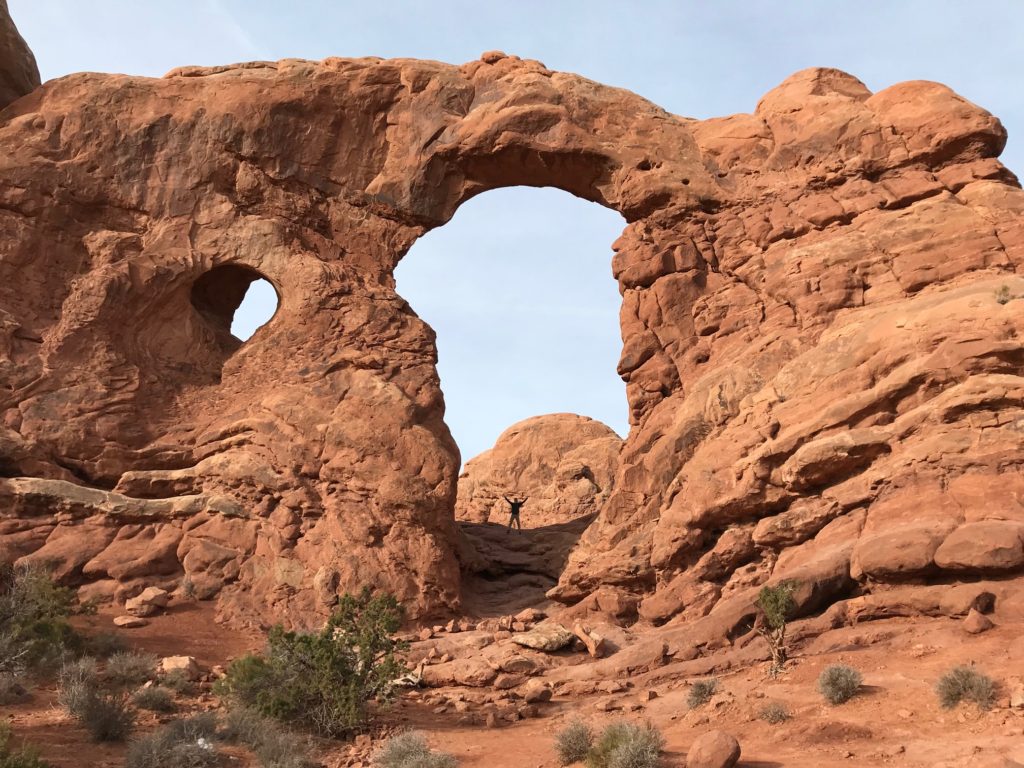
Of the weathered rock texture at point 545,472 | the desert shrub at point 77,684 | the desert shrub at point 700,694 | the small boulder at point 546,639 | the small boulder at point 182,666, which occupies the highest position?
the weathered rock texture at point 545,472

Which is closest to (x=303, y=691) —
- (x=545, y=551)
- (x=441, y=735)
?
(x=441, y=735)

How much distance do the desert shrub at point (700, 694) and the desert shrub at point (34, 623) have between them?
314 inches

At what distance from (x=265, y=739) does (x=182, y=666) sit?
3.40 m

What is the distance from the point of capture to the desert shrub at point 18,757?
8.16 metres

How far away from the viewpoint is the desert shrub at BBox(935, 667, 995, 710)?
948 centimetres

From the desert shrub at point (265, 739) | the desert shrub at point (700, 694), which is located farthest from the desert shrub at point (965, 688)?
the desert shrub at point (265, 739)

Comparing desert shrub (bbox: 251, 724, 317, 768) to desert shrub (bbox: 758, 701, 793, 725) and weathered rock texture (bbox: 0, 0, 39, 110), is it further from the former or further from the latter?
weathered rock texture (bbox: 0, 0, 39, 110)

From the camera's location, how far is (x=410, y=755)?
10.0m

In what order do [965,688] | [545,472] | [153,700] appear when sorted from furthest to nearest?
[545,472]
[153,700]
[965,688]

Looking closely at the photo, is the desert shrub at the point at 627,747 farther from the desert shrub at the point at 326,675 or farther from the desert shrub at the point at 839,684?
the desert shrub at the point at 326,675

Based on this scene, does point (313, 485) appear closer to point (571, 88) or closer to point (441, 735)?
point (441, 735)

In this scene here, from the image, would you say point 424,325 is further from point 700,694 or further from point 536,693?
point 700,694

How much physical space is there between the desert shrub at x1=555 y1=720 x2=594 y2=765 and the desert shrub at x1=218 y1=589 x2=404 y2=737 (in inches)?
109

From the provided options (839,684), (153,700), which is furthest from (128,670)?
(839,684)
